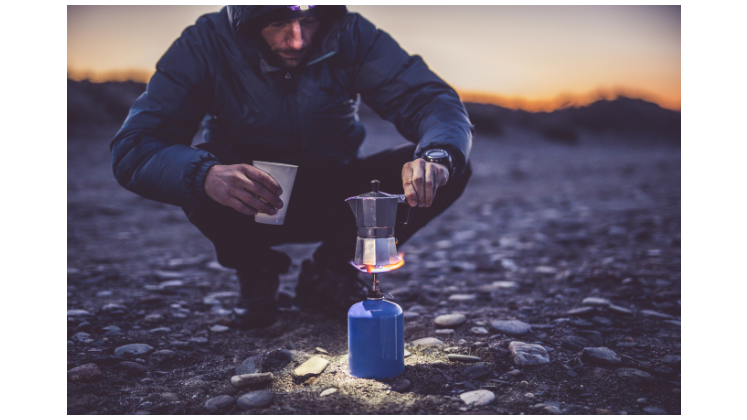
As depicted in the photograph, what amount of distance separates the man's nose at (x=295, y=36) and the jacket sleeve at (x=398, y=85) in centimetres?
38

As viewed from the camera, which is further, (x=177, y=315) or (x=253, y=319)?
(x=177, y=315)

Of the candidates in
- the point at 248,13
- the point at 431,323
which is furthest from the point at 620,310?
the point at 248,13

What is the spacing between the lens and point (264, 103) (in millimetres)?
2625

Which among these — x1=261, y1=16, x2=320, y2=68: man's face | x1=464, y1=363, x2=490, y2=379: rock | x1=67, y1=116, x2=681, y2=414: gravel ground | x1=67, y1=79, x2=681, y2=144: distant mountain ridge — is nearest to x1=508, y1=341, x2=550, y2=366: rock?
x1=67, y1=116, x2=681, y2=414: gravel ground

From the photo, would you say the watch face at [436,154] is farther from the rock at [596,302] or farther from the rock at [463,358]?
the rock at [596,302]

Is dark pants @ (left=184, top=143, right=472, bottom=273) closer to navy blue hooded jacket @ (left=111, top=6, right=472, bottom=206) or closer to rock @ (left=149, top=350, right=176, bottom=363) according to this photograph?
navy blue hooded jacket @ (left=111, top=6, right=472, bottom=206)

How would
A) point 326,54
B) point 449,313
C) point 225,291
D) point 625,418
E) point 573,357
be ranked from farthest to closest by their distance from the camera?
point 225,291, point 449,313, point 326,54, point 573,357, point 625,418

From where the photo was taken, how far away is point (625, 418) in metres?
1.73

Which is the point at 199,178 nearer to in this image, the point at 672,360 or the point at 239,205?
the point at 239,205

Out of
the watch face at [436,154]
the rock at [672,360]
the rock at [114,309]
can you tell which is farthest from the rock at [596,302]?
the rock at [114,309]

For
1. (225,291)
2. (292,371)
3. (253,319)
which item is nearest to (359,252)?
(292,371)

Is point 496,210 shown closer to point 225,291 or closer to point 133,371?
point 225,291

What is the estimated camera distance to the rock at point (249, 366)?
7.11 feet

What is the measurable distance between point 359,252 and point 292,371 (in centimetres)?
61
